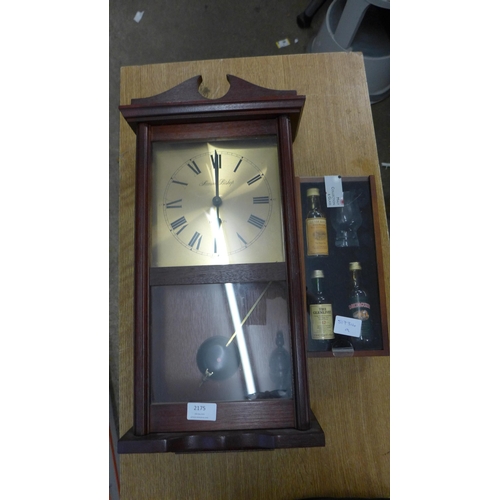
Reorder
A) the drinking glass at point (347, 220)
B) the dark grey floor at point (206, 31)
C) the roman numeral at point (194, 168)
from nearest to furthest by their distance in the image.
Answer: the roman numeral at point (194, 168)
the drinking glass at point (347, 220)
the dark grey floor at point (206, 31)

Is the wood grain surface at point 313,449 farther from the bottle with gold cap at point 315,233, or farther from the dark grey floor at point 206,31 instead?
the dark grey floor at point 206,31

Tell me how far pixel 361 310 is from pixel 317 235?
192mm

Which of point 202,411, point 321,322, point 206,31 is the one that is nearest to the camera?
point 202,411

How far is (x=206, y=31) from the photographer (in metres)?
1.71

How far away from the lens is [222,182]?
2.46 feet

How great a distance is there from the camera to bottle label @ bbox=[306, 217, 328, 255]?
847 millimetres

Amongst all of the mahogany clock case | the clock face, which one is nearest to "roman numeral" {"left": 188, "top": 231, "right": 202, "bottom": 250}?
the clock face

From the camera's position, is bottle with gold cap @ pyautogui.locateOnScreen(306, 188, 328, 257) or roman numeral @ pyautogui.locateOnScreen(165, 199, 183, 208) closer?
roman numeral @ pyautogui.locateOnScreen(165, 199, 183, 208)

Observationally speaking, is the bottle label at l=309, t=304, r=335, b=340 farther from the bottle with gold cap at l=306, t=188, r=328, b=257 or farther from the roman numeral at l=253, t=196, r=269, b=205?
the roman numeral at l=253, t=196, r=269, b=205

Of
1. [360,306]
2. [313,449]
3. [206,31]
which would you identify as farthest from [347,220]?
[206,31]

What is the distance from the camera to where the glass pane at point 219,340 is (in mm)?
680

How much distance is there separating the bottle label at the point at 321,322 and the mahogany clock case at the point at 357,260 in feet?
0.10

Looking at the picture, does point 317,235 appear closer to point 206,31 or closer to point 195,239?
point 195,239

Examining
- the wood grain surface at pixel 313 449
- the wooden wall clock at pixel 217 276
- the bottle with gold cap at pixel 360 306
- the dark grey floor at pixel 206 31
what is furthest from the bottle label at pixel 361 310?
the dark grey floor at pixel 206 31
